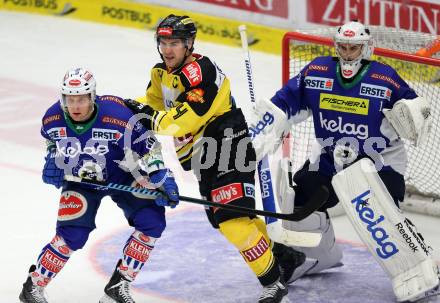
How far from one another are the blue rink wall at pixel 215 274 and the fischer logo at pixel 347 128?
750 mm

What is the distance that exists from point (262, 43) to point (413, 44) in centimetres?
317

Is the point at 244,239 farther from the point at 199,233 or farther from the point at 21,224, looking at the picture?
the point at 21,224

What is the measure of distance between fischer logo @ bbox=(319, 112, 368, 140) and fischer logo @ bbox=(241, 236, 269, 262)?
745 millimetres

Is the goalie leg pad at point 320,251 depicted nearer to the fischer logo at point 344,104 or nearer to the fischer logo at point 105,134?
the fischer logo at point 344,104

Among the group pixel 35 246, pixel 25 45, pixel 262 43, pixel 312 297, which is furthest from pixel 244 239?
pixel 25 45

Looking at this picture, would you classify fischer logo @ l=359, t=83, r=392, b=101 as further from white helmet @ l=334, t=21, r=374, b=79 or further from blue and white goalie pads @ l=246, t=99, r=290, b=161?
blue and white goalie pads @ l=246, t=99, r=290, b=161

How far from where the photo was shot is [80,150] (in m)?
5.49

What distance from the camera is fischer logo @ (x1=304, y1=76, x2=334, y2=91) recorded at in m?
5.93

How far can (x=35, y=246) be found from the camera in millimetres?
6500

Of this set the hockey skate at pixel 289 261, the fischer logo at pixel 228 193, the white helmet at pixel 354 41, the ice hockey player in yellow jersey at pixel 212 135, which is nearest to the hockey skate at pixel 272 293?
the ice hockey player in yellow jersey at pixel 212 135

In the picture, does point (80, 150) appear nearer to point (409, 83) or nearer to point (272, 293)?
point (272, 293)

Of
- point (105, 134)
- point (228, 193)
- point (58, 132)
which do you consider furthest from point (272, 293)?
point (58, 132)

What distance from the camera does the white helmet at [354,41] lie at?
580 cm

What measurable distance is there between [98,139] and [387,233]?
1.45 m
